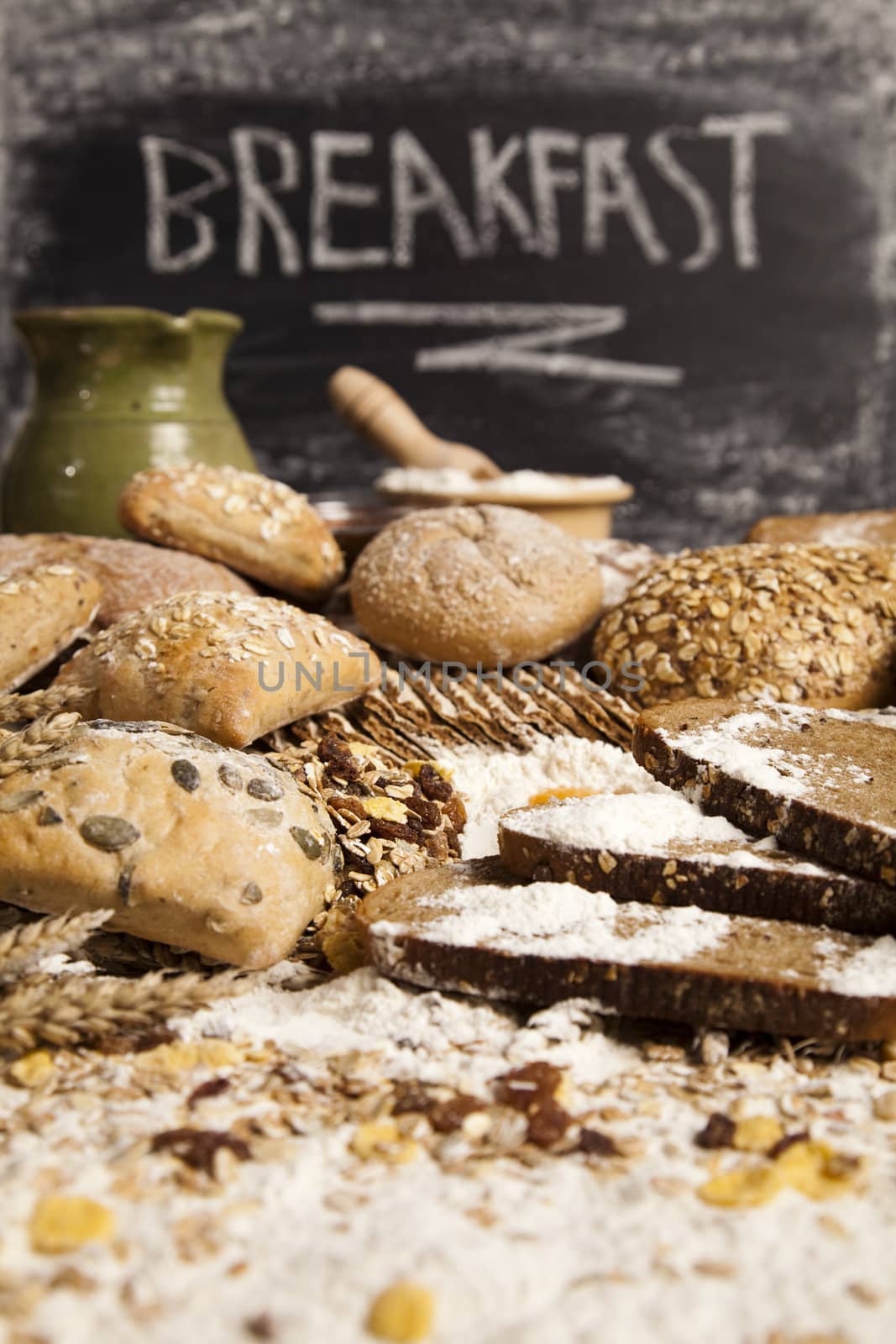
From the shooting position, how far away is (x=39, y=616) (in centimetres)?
212

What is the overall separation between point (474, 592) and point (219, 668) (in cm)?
68

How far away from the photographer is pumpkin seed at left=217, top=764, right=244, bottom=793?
1.60m

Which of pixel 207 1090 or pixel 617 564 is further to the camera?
pixel 617 564

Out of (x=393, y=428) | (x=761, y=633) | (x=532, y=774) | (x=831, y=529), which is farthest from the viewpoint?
(x=393, y=428)

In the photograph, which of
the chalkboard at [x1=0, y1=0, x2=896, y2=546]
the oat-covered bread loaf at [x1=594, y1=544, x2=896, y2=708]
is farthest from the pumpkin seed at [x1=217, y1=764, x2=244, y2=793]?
the chalkboard at [x1=0, y1=0, x2=896, y2=546]

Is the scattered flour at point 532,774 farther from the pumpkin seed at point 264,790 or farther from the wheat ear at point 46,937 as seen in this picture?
the wheat ear at point 46,937

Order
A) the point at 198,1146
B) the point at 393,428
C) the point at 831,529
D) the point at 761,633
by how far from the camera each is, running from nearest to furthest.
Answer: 1. the point at 198,1146
2. the point at 761,633
3. the point at 831,529
4. the point at 393,428

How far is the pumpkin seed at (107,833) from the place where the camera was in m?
1.47

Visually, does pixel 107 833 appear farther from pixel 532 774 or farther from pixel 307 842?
pixel 532 774

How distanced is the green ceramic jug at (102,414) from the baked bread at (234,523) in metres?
0.39

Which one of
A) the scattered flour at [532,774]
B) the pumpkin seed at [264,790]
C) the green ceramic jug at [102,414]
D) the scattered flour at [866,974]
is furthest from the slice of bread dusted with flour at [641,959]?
the green ceramic jug at [102,414]

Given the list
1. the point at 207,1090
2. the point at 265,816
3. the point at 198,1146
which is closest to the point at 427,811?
the point at 265,816

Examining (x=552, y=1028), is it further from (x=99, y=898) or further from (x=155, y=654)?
(x=155, y=654)

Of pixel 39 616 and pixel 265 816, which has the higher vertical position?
pixel 39 616
